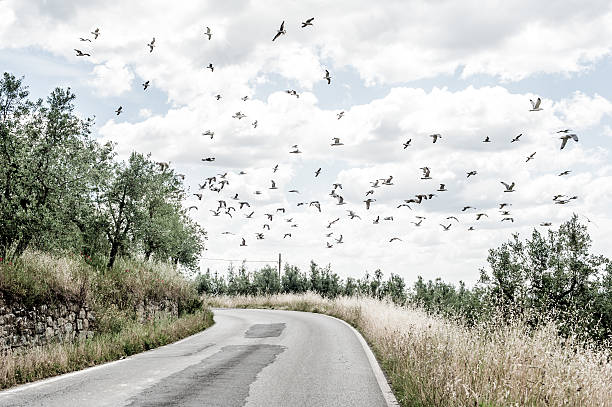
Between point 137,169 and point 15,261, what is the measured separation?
1467cm

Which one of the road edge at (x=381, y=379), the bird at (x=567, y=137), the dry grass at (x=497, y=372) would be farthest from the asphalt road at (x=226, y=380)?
the bird at (x=567, y=137)

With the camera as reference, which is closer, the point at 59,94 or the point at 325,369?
the point at 325,369

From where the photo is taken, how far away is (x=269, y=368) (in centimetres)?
1039

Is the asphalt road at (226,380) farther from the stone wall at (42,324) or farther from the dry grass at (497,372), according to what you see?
the stone wall at (42,324)

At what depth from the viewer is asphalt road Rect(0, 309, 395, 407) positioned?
7254 mm

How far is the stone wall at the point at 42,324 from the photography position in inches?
452

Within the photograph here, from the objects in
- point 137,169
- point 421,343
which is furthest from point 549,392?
point 137,169

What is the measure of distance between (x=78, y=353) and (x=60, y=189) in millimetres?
9278

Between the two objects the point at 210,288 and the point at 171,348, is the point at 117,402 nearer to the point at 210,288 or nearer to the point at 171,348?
the point at 171,348

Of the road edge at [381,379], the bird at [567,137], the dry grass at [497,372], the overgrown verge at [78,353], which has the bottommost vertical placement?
the road edge at [381,379]

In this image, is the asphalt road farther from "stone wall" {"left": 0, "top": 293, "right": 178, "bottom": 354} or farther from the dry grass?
"stone wall" {"left": 0, "top": 293, "right": 178, "bottom": 354}

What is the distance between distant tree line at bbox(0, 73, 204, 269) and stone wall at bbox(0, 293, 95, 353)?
6.99 feet

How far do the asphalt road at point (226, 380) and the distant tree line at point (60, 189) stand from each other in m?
6.27

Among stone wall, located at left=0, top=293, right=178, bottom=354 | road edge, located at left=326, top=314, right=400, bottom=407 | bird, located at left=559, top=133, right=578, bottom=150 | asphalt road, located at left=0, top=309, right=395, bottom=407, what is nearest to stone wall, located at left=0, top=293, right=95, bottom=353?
stone wall, located at left=0, top=293, right=178, bottom=354
